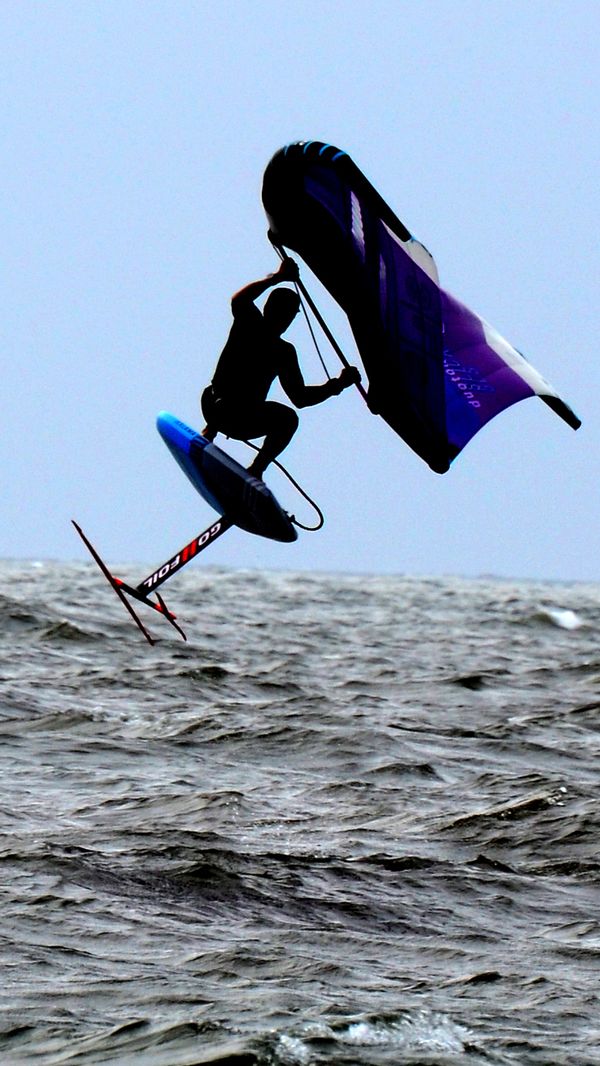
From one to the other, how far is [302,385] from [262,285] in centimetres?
68

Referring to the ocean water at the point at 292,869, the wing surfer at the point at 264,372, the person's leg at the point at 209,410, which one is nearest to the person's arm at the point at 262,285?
the wing surfer at the point at 264,372

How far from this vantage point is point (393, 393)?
33.6ft

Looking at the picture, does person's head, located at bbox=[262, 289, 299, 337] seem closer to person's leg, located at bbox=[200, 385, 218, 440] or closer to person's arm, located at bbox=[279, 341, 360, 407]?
person's arm, located at bbox=[279, 341, 360, 407]

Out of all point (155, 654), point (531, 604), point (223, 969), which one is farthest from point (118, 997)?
point (531, 604)

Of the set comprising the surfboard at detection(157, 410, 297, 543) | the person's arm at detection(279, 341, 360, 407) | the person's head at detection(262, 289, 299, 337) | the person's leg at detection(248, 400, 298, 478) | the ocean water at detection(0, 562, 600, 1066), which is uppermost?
the person's head at detection(262, 289, 299, 337)

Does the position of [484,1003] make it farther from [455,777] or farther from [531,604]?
[531,604]

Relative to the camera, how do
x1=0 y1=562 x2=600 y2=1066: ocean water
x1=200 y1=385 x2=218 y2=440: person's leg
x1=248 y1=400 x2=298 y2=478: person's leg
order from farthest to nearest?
1. x1=200 y1=385 x2=218 y2=440: person's leg
2. x1=248 y1=400 x2=298 y2=478: person's leg
3. x1=0 y1=562 x2=600 y2=1066: ocean water

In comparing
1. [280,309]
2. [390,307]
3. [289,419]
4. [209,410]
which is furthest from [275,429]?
[390,307]

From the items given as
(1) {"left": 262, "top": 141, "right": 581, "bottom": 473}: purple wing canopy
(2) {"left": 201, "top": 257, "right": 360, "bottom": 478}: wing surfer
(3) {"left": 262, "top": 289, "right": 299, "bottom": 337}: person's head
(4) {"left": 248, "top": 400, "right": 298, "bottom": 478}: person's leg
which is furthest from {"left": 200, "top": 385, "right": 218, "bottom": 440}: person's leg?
(1) {"left": 262, "top": 141, "right": 581, "bottom": 473}: purple wing canopy

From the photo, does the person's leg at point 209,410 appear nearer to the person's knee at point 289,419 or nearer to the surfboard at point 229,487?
the surfboard at point 229,487

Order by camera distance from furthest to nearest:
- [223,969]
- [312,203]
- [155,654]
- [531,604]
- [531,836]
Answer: [531,604] < [155,654] < [531,836] < [312,203] < [223,969]

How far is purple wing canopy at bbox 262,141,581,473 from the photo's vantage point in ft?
33.3

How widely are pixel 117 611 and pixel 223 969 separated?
89.1ft

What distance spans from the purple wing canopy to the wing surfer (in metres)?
0.31
